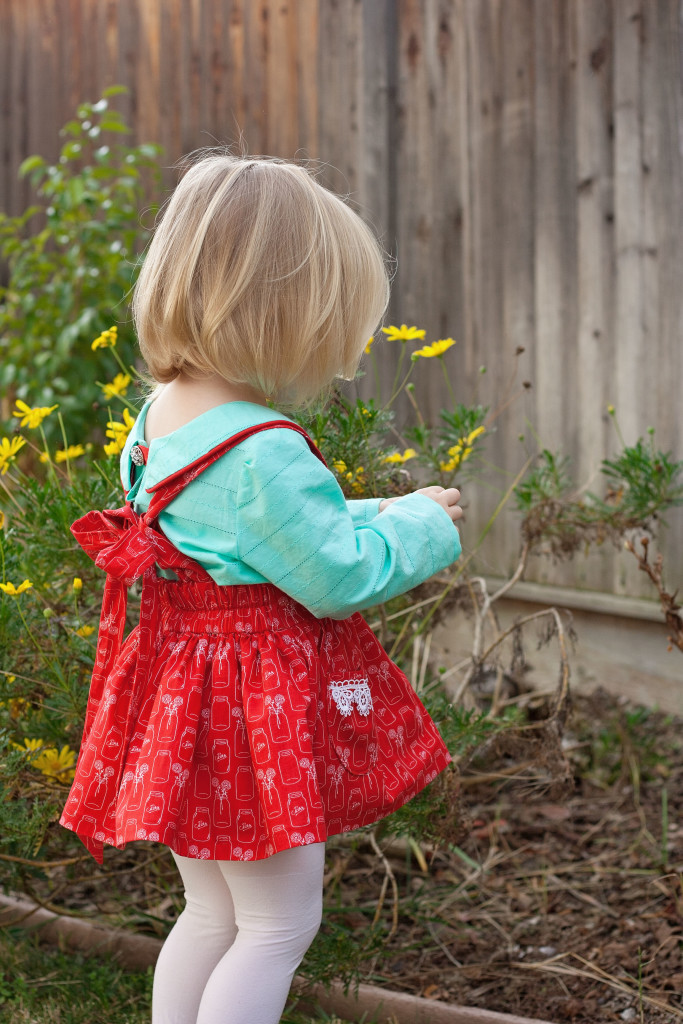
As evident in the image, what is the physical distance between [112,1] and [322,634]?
4.58 m

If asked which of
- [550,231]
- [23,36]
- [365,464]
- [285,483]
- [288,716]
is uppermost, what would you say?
[23,36]

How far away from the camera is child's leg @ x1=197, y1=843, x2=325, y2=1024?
141 centimetres

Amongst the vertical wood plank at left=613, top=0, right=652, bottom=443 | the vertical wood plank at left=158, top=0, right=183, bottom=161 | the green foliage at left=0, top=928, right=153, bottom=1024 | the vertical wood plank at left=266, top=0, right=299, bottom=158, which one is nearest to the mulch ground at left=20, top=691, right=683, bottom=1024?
the green foliage at left=0, top=928, right=153, bottom=1024

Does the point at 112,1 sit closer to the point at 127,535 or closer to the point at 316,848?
the point at 127,535

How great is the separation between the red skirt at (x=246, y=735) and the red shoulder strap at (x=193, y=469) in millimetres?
140

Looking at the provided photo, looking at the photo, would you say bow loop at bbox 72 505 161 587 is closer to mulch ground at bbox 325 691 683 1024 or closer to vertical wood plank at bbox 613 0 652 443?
mulch ground at bbox 325 691 683 1024

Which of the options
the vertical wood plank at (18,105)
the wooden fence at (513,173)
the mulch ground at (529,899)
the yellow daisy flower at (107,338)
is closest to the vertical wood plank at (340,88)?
the wooden fence at (513,173)

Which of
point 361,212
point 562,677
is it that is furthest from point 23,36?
point 562,677

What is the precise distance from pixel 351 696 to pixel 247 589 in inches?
8.8

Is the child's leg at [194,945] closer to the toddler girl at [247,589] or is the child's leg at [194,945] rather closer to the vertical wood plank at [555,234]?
the toddler girl at [247,589]

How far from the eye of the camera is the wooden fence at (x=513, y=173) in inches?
118

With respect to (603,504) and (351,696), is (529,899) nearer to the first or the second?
(603,504)

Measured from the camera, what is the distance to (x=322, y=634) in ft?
4.99

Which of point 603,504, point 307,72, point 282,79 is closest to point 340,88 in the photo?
point 307,72
